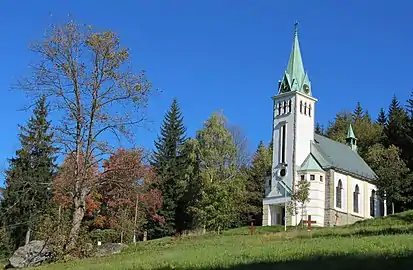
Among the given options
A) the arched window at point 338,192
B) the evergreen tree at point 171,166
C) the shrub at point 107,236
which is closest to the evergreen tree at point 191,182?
the evergreen tree at point 171,166

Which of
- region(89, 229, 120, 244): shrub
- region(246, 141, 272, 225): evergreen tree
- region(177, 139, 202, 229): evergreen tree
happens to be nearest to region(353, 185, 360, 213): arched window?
region(246, 141, 272, 225): evergreen tree

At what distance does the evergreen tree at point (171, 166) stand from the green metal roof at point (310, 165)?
12459mm

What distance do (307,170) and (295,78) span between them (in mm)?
9625

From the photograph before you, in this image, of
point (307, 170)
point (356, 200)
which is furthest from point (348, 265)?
point (356, 200)

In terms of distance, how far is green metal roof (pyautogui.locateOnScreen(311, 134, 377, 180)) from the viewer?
179 feet

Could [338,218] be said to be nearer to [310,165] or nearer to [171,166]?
[310,165]

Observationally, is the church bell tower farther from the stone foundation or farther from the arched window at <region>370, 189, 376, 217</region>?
the arched window at <region>370, 189, 376, 217</region>

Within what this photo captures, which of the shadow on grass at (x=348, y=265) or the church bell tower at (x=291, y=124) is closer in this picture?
the shadow on grass at (x=348, y=265)

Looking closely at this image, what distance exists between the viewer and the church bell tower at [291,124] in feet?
176

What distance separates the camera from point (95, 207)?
168 feet

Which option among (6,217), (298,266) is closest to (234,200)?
(6,217)

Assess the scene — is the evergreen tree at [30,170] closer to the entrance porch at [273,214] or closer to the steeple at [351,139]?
the entrance porch at [273,214]

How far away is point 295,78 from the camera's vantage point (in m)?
56.6

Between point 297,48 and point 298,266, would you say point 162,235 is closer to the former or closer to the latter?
point 297,48
